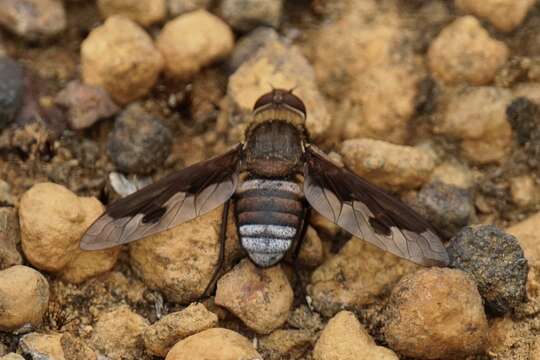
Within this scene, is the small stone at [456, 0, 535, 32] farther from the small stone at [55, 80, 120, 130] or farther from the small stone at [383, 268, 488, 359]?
the small stone at [55, 80, 120, 130]

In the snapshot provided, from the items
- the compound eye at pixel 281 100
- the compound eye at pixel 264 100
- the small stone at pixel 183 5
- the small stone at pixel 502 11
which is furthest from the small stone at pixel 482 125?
the small stone at pixel 183 5

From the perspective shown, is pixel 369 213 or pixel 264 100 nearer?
pixel 369 213

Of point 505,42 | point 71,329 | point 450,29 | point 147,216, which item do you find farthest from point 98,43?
point 505,42

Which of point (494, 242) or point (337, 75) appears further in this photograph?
point (337, 75)

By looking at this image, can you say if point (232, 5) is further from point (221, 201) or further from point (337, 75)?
point (221, 201)

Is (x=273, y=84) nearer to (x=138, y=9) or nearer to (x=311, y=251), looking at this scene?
(x=138, y=9)

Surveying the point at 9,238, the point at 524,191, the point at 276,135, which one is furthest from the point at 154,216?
the point at 524,191

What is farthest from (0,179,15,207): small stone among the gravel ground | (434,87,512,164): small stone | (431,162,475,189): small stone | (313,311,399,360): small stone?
(434,87,512,164): small stone
